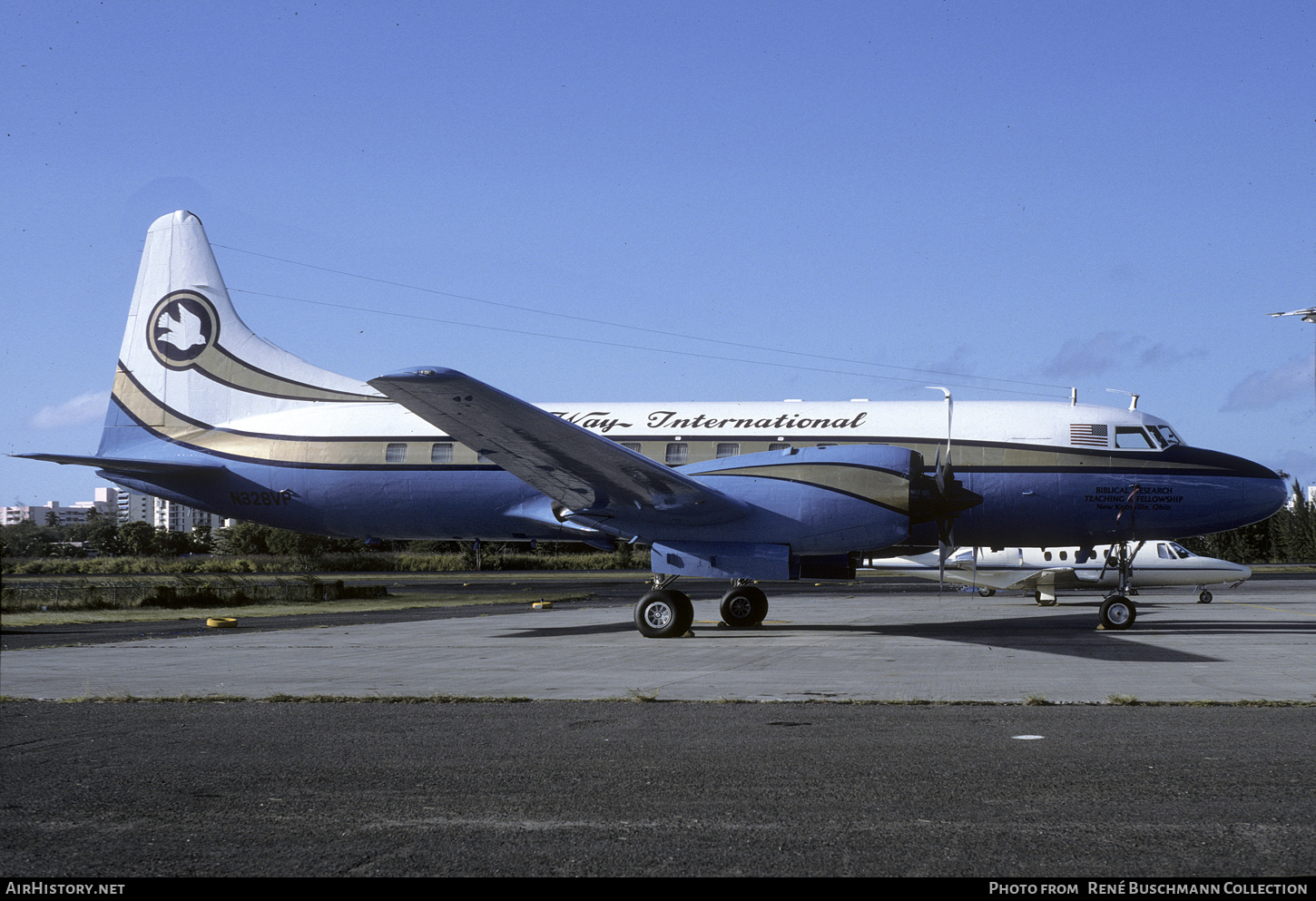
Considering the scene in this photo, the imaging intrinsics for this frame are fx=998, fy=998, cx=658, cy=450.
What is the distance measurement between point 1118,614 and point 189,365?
873 inches

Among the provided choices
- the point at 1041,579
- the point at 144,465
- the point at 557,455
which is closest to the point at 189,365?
the point at 144,465

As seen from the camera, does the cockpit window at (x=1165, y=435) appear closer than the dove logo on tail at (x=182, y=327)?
Yes

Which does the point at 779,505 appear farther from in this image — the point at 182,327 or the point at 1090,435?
the point at 182,327

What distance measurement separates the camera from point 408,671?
13.7 m

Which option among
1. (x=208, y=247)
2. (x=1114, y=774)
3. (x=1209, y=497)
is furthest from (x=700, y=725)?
(x=208, y=247)

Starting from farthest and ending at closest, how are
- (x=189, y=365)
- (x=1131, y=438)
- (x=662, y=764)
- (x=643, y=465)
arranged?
(x=189, y=365) → (x=1131, y=438) → (x=643, y=465) → (x=662, y=764)

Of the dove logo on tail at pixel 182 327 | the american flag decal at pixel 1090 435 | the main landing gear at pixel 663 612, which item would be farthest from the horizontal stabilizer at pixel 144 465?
the american flag decal at pixel 1090 435

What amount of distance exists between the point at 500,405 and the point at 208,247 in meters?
12.9

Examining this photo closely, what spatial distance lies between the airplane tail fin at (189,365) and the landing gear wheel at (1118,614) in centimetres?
1723

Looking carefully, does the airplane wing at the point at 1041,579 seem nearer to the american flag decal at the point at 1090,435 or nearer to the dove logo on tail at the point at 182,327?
the american flag decal at the point at 1090,435

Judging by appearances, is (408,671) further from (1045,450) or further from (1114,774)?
(1045,450)

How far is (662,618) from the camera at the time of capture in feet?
63.6

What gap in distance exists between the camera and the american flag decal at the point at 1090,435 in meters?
21.1

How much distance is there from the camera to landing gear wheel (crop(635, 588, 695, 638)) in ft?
63.4
